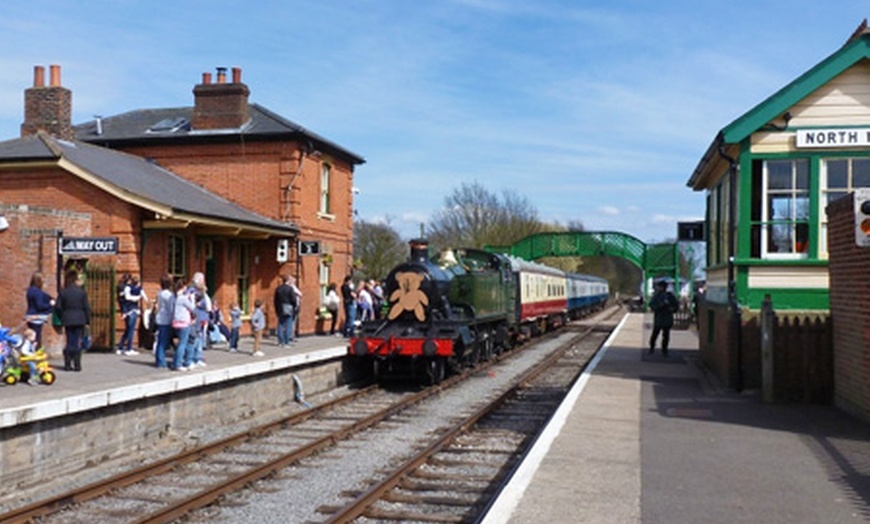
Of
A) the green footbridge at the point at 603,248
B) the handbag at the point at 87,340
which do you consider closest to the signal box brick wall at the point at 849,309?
the handbag at the point at 87,340

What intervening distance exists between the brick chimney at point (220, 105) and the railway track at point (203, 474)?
454 inches

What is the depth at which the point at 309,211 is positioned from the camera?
2286 cm

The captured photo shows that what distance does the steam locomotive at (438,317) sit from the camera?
15.8 meters

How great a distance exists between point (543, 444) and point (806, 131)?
288 inches

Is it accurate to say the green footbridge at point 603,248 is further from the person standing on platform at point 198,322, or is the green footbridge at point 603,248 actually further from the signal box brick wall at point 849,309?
the signal box brick wall at point 849,309

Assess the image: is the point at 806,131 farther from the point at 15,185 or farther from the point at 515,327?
the point at 15,185

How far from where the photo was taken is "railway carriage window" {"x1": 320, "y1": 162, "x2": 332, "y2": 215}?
24.1 metres

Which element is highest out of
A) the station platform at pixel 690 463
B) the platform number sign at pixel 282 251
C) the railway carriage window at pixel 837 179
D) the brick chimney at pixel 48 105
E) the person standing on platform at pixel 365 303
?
the brick chimney at pixel 48 105

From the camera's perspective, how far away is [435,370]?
16172 mm

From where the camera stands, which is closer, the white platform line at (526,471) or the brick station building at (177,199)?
the white platform line at (526,471)

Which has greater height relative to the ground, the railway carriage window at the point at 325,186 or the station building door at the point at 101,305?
the railway carriage window at the point at 325,186

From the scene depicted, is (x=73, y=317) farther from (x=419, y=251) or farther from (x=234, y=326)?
(x=419, y=251)

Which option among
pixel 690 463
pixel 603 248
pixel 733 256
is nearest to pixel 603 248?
pixel 603 248

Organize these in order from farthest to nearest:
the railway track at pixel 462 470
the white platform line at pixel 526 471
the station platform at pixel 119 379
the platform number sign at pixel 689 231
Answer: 1. the platform number sign at pixel 689 231
2. the station platform at pixel 119 379
3. the railway track at pixel 462 470
4. the white platform line at pixel 526 471
